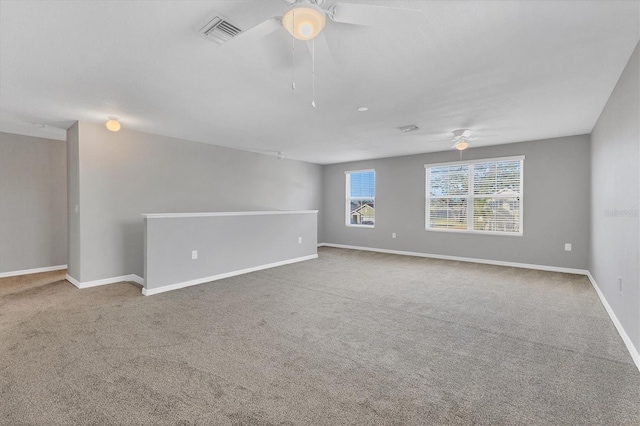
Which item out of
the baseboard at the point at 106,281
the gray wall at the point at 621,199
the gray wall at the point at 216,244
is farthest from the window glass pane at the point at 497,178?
the baseboard at the point at 106,281

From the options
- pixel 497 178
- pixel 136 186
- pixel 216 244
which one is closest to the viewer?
pixel 216 244

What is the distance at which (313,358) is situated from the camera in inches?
92.1

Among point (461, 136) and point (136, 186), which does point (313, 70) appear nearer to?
point (461, 136)

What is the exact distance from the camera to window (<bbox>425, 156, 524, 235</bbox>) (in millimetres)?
5785

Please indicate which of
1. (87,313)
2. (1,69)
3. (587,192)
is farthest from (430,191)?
(1,69)

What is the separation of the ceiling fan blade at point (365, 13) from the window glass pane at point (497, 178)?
5134 millimetres

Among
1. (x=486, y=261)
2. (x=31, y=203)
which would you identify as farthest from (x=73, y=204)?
(x=486, y=261)

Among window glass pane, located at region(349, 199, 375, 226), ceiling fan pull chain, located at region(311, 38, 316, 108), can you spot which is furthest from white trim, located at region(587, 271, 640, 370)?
window glass pane, located at region(349, 199, 375, 226)

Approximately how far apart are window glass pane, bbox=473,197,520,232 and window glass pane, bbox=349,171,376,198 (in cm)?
254

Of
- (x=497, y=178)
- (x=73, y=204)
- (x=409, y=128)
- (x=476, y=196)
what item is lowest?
(x=73, y=204)

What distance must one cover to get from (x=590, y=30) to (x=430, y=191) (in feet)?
16.0

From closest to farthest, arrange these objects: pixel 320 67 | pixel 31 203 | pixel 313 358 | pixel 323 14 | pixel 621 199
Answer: pixel 323 14 → pixel 313 358 → pixel 320 67 → pixel 621 199 → pixel 31 203

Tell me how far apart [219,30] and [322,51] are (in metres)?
0.76

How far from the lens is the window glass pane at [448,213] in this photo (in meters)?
6.39
